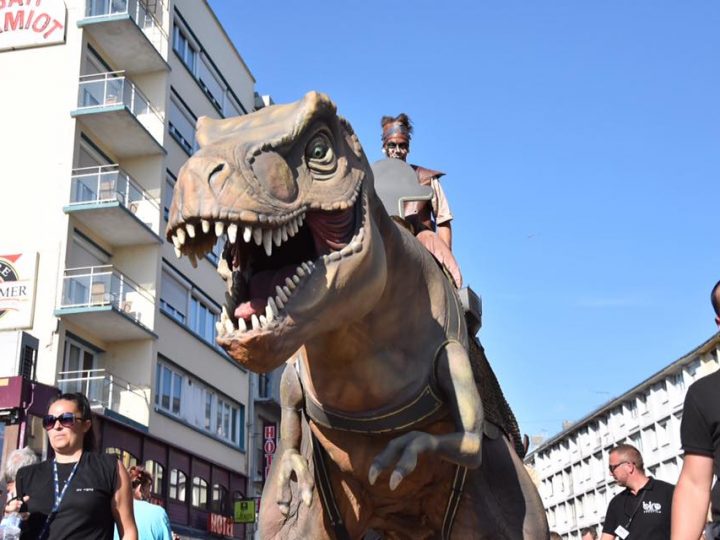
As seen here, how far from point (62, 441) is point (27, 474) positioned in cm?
23

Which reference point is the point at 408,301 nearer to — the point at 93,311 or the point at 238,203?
the point at 238,203

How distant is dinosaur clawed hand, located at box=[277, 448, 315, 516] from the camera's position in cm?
366

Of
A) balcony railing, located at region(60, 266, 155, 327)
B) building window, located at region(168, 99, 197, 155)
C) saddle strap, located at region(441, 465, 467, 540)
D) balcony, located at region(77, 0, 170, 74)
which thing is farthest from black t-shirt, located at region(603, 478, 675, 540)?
building window, located at region(168, 99, 197, 155)

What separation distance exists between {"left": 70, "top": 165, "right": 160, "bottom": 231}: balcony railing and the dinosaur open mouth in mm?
22908

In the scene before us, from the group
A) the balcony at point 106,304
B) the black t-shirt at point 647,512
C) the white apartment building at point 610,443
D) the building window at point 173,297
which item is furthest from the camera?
the white apartment building at point 610,443

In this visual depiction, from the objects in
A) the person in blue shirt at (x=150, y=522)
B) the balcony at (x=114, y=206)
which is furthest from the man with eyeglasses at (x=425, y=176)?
the balcony at (x=114, y=206)

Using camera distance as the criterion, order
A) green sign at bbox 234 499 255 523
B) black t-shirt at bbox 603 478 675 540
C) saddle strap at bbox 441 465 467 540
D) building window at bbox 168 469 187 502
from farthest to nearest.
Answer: green sign at bbox 234 499 255 523 → building window at bbox 168 469 187 502 → black t-shirt at bbox 603 478 675 540 → saddle strap at bbox 441 465 467 540

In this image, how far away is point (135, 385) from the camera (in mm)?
27062

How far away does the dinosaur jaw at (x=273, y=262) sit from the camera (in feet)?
9.92

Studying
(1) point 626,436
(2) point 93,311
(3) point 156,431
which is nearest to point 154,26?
(2) point 93,311

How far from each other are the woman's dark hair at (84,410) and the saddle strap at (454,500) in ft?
6.38

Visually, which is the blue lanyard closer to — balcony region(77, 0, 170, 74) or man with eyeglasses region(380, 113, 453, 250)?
man with eyeglasses region(380, 113, 453, 250)

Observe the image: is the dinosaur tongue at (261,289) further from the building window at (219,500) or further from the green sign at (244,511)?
the green sign at (244,511)

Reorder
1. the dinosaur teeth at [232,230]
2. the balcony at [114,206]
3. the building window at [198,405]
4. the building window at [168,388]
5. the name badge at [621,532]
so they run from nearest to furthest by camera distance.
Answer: the dinosaur teeth at [232,230], the name badge at [621,532], the balcony at [114,206], the building window at [168,388], the building window at [198,405]
